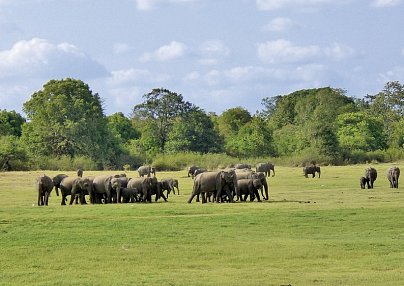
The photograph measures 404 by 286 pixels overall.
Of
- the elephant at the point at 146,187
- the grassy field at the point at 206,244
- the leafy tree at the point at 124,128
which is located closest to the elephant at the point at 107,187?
the elephant at the point at 146,187

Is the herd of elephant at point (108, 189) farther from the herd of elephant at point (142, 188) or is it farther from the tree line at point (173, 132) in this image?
the tree line at point (173, 132)

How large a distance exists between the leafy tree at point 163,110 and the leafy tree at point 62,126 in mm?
17525

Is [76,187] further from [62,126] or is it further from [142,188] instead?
[62,126]

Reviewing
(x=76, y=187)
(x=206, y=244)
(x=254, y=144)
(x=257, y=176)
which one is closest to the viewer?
(x=206, y=244)

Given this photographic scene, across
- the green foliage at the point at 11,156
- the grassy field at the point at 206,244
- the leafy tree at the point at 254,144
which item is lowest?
the grassy field at the point at 206,244

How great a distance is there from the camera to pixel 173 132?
107 meters

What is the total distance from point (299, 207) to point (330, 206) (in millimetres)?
1388

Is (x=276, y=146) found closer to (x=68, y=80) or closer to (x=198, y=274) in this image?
(x=68, y=80)

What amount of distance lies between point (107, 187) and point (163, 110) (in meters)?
70.5

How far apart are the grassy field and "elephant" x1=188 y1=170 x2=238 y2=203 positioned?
2.41 m

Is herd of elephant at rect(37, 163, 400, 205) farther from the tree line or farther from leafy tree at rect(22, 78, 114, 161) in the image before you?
leafy tree at rect(22, 78, 114, 161)

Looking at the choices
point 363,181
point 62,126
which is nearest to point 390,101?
point 62,126

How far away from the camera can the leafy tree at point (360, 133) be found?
330ft

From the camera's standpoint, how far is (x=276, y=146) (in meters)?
106
